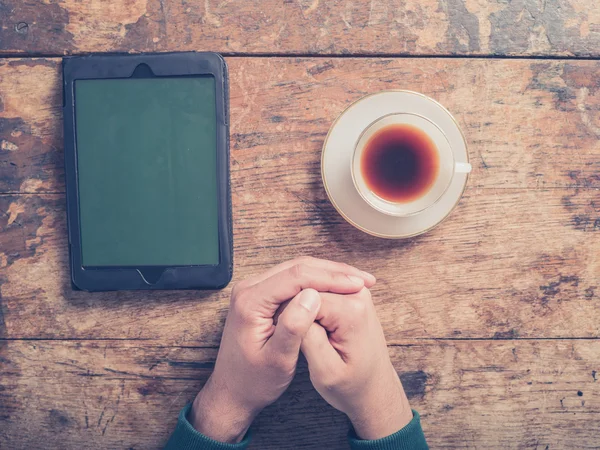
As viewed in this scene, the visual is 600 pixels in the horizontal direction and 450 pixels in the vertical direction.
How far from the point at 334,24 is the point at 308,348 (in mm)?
530

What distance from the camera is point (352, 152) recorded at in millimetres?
762

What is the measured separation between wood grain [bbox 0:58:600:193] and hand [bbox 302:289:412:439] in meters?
0.24

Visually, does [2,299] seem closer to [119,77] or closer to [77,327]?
[77,327]

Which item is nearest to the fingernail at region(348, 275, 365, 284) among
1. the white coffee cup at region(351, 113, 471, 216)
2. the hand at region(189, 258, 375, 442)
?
the hand at region(189, 258, 375, 442)

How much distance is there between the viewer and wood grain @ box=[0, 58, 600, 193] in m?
0.80

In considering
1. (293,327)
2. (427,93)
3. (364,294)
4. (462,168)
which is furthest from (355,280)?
(427,93)

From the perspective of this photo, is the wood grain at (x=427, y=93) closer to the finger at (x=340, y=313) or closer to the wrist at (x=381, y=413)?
the finger at (x=340, y=313)

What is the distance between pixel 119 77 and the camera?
0.77 m

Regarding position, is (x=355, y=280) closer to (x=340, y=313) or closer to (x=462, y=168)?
(x=340, y=313)

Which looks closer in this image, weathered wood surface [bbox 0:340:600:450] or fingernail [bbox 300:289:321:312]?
fingernail [bbox 300:289:321:312]

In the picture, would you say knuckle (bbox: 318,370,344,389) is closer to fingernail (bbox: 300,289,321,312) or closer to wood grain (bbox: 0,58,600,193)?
fingernail (bbox: 300,289,321,312)

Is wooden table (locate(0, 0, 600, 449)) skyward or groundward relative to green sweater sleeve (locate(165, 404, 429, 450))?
skyward

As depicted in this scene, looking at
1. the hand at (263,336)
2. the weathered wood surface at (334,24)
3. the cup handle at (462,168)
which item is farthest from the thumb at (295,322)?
the weathered wood surface at (334,24)

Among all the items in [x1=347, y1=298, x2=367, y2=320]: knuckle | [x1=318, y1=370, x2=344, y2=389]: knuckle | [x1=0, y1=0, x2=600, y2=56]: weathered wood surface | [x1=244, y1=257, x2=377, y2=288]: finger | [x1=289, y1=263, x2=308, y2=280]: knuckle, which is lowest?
[x1=318, y1=370, x2=344, y2=389]: knuckle
